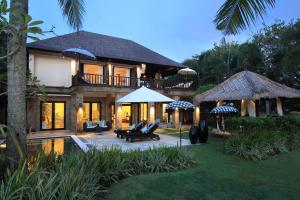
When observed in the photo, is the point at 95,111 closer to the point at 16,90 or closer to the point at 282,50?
the point at 16,90

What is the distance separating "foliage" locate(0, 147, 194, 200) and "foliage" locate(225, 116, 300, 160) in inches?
116

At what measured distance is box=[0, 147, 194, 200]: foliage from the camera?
4359mm

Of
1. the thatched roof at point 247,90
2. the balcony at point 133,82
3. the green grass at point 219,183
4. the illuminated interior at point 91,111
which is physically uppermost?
the balcony at point 133,82

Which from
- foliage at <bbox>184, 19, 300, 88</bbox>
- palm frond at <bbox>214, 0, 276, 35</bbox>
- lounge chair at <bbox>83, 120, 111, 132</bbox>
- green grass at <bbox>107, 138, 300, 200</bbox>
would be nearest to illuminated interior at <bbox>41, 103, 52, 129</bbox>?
lounge chair at <bbox>83, 120, 111, 132</bbox>

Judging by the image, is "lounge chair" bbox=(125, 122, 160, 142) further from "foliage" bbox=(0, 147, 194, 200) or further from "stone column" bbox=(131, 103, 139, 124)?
"stone column" bbox=(131, 103, 139, 124)

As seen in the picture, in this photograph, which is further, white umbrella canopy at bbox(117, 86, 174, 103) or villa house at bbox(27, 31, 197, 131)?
villa house at bbox(27, 31, 197, 131)

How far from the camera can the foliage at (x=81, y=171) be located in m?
4.36

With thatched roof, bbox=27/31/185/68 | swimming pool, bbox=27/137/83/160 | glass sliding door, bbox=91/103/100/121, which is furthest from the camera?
glass sliding door, bbox=91/103/100/121

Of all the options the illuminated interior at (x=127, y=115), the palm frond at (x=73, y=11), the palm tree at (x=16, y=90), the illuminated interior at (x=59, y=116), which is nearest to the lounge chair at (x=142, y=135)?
the palm frond at (x=73, y=11)

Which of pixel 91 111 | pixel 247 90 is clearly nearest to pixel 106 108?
pixel 91 111

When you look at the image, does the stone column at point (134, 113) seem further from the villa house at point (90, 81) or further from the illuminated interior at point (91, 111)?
the illuminated interior at point (91, 111)

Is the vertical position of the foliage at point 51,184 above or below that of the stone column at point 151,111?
below

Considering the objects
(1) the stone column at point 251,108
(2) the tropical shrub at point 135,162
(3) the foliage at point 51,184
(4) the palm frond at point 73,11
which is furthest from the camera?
(1) the stone column at point 251,108

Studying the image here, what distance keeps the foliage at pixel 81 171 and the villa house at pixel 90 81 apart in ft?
36.9
